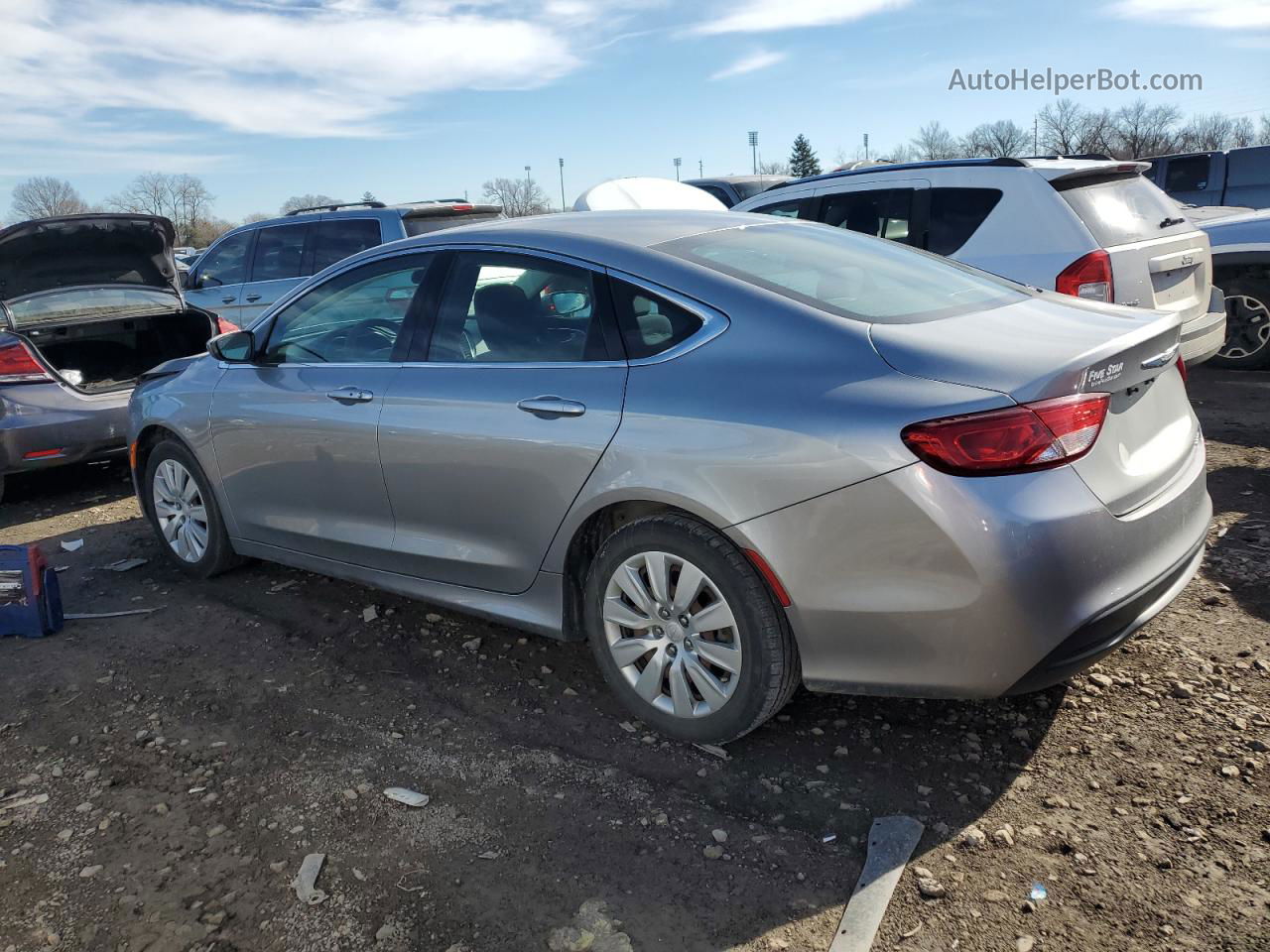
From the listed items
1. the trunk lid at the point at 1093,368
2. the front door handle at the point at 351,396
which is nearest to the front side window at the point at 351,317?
the front door handle at the point at 351,396

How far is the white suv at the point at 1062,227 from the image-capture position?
6121mm

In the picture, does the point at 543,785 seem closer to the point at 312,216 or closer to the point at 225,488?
the point at 225,488

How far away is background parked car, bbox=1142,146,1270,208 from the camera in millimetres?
16312

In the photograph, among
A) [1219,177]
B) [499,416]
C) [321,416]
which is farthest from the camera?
[1219,177]

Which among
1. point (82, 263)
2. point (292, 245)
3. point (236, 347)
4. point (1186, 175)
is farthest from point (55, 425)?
point (1186, 175)

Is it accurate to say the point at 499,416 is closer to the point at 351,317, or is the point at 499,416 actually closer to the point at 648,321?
the point at 648,321

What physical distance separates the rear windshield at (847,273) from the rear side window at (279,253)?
703 cm

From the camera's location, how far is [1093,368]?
2.78 meters

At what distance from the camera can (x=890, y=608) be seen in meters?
2.76

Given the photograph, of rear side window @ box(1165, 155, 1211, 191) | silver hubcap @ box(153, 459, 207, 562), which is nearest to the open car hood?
silver hubcap @ box(153, 459, 207, 562)

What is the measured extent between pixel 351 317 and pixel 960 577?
2.80 metres

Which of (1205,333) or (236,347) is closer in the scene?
(236,347)

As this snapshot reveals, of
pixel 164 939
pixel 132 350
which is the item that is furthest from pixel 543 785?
pixel 132 350

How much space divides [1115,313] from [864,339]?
103 centimetres
